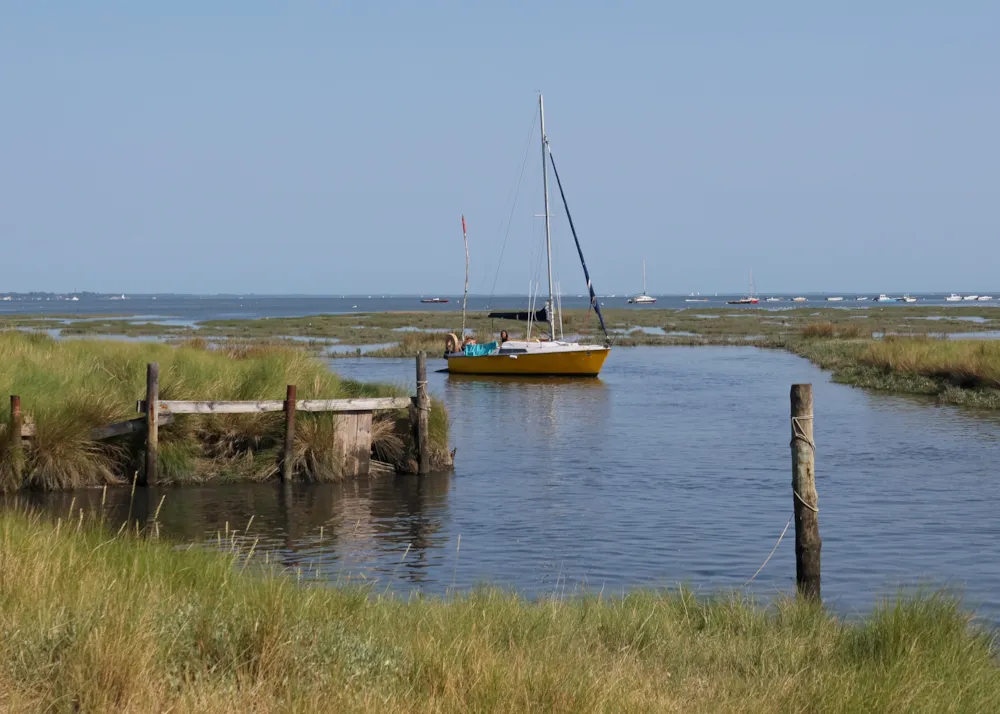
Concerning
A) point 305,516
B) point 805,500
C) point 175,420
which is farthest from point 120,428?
point 805,500

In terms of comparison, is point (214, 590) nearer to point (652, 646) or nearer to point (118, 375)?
point (652, 646)

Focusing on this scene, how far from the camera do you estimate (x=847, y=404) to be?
106 feet

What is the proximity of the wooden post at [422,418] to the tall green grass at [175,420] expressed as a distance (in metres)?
0.69

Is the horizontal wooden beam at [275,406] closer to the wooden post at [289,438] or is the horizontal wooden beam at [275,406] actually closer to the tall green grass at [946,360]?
the wooden post at [289,438]

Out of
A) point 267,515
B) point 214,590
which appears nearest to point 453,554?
point 267,515

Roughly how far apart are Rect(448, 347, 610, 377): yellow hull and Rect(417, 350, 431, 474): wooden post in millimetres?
23019

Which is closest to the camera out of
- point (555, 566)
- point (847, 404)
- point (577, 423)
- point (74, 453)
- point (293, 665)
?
point (293, 665)

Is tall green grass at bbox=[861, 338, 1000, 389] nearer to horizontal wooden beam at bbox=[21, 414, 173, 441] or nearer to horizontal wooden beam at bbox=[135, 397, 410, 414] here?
horizontal wooden beam at bbox=[135, 397, 410, 414]

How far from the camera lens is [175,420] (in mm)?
18328

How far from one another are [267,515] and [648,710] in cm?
1118

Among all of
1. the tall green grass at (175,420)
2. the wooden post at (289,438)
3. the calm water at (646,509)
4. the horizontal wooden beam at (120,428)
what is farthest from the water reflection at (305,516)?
the horizontal wooden beam at (120,428)

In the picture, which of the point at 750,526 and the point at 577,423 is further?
the point at 577,423

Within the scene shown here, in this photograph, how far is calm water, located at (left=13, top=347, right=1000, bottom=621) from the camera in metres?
12.8

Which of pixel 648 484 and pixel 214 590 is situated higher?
pixel 214 590
